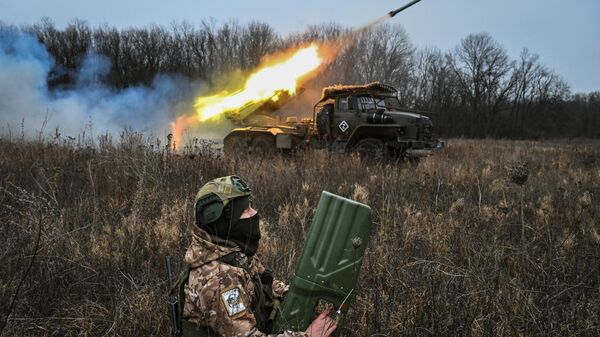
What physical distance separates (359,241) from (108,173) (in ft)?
17.0

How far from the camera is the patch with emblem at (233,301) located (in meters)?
1.94

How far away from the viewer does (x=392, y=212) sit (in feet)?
17.7

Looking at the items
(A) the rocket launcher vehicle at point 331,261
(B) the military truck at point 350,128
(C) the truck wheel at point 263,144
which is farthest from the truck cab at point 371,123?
(A) the rocket launcher vehicle at point 331,261

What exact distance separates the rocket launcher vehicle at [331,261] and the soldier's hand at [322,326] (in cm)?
4

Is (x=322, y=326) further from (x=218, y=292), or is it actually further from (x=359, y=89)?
(x=359, y=89)

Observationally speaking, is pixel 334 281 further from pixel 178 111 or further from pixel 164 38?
pixel 164 38

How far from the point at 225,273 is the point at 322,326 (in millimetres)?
541

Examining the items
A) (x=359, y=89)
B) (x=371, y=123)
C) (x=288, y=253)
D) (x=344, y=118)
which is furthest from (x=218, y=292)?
(x=359, y=89)

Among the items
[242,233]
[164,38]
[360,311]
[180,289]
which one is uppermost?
[164,38]

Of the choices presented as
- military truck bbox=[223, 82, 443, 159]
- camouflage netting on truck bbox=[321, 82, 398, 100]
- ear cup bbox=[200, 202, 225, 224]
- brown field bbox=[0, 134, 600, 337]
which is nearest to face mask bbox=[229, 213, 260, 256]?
ear cup bbox=[200, 202, 225, 224]

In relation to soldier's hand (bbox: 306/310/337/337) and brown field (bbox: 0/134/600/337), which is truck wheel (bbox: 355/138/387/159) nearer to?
brown field (bbox: 0/134/600/337)

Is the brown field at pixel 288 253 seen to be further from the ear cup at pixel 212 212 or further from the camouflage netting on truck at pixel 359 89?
the camouflage netting on truck at pixel 359 89

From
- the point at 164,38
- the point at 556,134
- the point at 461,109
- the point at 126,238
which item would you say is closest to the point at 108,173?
the point at 126,238

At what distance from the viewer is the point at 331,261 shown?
85.8 inches
